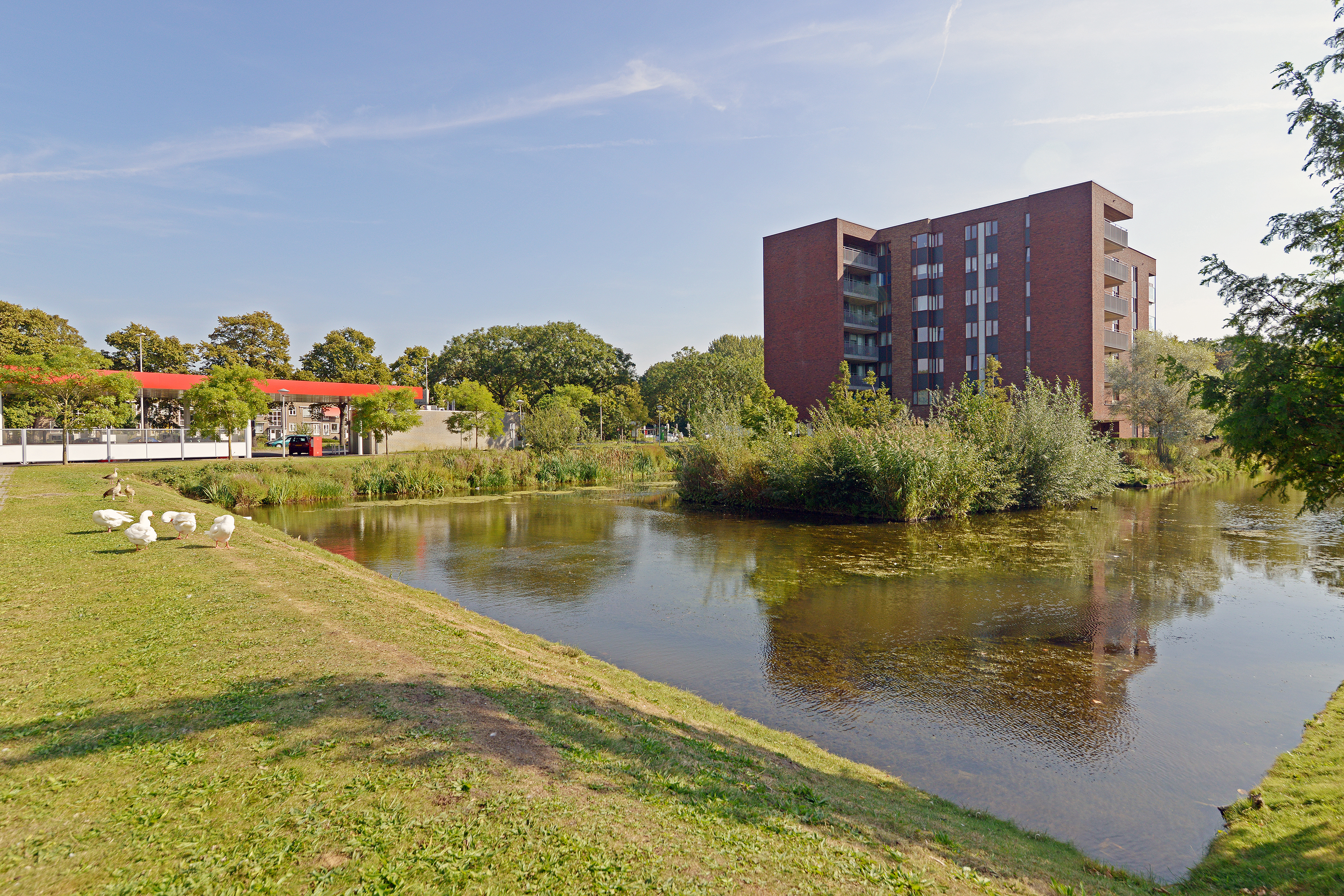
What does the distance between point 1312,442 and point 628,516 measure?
22.0 m

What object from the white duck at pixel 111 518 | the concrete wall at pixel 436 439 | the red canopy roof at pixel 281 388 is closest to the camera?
the white duck at pixel 111 518

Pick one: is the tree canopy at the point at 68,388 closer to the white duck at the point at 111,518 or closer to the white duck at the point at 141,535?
the white duck at the point at 111,518

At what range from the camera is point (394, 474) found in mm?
33531

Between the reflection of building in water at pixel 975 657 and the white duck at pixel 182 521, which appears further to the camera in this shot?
the white duck at pixel 182 521

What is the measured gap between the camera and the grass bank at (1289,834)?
176 inches

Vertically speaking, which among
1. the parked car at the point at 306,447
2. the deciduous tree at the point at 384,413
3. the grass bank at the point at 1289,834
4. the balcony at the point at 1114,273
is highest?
the balcony at the point at 1114,273

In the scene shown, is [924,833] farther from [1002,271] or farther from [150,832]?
[1002,271]

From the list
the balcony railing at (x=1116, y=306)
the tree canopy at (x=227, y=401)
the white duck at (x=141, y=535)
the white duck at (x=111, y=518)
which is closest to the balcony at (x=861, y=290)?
the balcony railing at (x=1116, y=306)

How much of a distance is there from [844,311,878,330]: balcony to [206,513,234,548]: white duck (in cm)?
5171

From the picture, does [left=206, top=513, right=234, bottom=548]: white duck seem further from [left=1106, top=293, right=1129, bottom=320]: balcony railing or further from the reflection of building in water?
[left=1106, top=293, right=1129, bottom=320]: balcony railing

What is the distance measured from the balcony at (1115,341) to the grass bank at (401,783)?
52.8 metres

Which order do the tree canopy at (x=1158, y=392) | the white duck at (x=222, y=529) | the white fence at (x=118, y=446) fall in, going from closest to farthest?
the white duck at (x=222, y=529) → the white fence at (x=118, y=446) → the tree canopy at (x=1158, y=392)

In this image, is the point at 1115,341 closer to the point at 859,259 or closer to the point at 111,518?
the point at 859,259

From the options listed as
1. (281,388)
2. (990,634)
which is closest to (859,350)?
(281,388)
